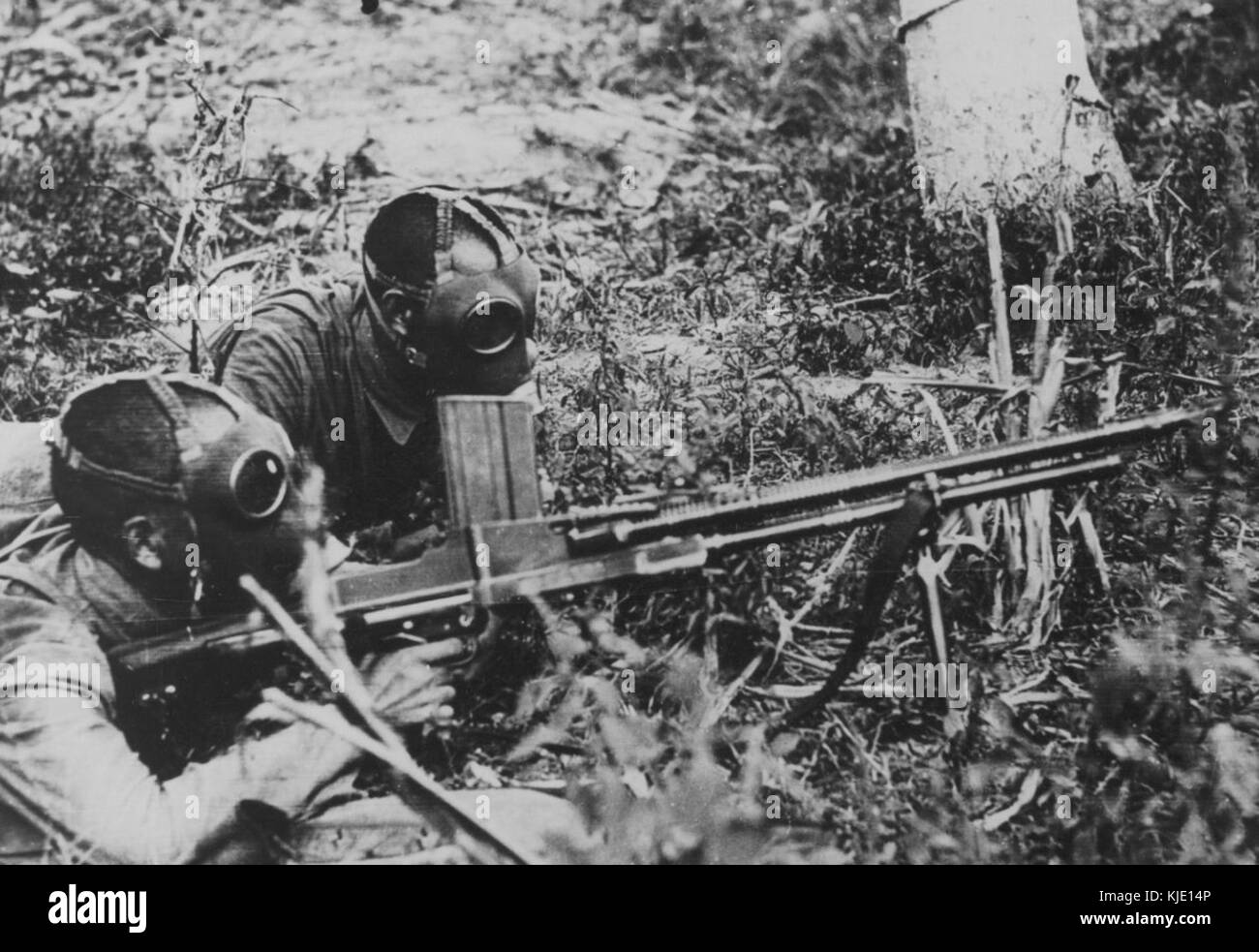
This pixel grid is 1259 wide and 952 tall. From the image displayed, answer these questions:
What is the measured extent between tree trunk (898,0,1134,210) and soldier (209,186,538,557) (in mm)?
1197

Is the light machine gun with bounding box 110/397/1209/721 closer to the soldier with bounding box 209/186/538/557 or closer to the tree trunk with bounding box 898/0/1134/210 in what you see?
the soldier with bounding box 209/186/538/557

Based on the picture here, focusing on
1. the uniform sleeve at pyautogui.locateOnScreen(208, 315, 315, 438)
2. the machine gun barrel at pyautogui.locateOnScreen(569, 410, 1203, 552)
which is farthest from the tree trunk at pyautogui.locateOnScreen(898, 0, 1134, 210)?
the uniform sleeve at pyautogui.locateOnScreen(208, 315, 315, 438)

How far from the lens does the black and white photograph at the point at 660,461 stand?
273 centimetres

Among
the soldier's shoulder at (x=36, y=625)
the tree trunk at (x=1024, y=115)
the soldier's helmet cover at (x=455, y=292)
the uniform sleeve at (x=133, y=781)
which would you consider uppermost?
the tree trunk at (x=1024, y=115)

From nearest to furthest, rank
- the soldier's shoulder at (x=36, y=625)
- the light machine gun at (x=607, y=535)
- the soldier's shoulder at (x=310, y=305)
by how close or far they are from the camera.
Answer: the light machine gun at (x=607, y=535)
the soldier's shoulder at (x=36, y=625)
the soldier's shoulder at (x=310, y=305)

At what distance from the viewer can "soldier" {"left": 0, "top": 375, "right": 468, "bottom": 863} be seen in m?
2.77

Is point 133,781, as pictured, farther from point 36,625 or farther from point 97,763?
point 36,625

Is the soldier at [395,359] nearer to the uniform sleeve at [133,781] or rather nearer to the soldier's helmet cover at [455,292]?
the soldier's helmet cover at [455,292]

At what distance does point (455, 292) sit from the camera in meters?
2.83

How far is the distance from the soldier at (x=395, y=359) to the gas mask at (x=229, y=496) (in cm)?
8

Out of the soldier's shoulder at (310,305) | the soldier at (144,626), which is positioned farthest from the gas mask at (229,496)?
the soldier's shoulder at (310,305)

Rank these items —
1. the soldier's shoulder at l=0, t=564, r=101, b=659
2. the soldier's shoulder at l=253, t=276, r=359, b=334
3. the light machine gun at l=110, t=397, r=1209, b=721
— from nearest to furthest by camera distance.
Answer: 1. the light machine gun at l=110, t=397, r=1209, b=721
2. the soldier's shoulder at l=0, t=564, r=101, b=659
3. the soldier's shoulder at l=253, t=276, r=359, b=334

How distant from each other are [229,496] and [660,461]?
3.44ft

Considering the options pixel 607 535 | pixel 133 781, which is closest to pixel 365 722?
pixel 133 781
